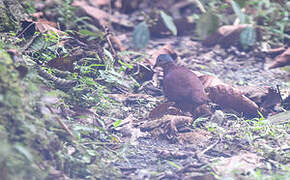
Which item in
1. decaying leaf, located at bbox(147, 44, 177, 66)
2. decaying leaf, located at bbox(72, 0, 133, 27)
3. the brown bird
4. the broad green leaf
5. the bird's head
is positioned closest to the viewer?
the broad green leaf

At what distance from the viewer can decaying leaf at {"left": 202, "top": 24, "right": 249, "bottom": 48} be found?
4.18 m

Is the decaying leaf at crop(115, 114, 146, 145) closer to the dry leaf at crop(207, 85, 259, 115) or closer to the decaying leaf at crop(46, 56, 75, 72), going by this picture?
the decaying leaf at crop(46, 56, 75, 72)

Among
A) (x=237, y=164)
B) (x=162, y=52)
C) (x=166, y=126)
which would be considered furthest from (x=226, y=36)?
(x=237, y=164)

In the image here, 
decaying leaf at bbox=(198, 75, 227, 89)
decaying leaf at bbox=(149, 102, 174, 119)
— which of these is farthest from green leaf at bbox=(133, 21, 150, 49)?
decaying leaf at bbox=(198, 75, 227, 89)

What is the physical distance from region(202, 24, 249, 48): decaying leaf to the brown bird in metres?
1.32

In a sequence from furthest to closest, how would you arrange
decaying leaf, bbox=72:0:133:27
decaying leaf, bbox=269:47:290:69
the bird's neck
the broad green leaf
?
decaying leaf, bbox=72:0:133:27
decaying leaf, bbox=269:47:290:69
the bird's neck
the broad green leaf

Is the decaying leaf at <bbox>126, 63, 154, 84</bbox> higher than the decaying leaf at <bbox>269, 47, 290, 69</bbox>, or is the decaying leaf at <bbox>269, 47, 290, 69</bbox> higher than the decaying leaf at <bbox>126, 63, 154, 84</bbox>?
the decaying leaf at <bbox>126, 63, 154, 84</bbox>

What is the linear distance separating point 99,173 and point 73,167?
149 millimetres

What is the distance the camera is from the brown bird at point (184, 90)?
2.87 metres

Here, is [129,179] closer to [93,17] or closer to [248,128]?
[248,128]

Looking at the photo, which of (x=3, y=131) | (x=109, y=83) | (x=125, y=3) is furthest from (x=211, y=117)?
(x=125, y=3)

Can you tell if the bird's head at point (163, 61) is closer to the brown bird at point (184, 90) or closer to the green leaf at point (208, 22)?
the brown bird at point (184, 90)

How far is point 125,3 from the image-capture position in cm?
516

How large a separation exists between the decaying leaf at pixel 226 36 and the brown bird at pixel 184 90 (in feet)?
4.34
